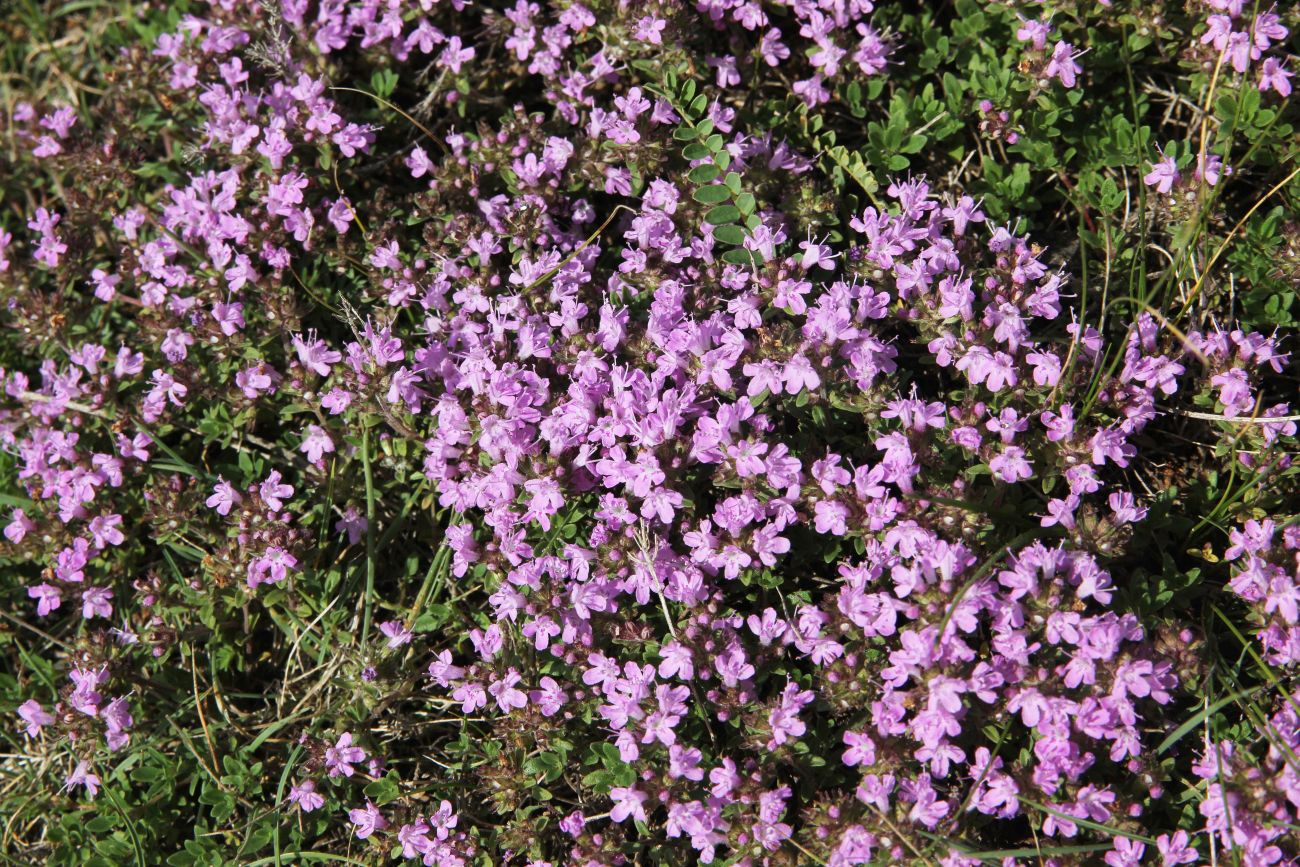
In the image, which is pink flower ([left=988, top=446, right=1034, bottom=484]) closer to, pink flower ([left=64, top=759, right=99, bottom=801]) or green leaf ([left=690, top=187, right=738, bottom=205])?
green leaf ([left=690, top=187, right=738, bottom=205])

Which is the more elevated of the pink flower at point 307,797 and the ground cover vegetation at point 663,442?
the ground cover vegetation at point 663,442

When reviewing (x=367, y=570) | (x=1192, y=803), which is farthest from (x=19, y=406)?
(x=1192, y=803)

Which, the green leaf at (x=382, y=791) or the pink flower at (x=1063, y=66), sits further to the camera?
the pink flower at (x=1063, y=66)

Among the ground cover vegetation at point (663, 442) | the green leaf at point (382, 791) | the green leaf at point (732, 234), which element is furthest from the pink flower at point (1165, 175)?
the green leaf at point (382, 791)

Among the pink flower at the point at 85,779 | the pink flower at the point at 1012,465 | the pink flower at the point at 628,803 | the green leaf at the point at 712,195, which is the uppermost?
the green leaf at the point at 712,195

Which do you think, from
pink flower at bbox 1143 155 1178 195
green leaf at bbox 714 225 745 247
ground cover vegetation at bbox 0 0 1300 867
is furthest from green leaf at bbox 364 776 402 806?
pink flower at bbox 1143 155 1178 195

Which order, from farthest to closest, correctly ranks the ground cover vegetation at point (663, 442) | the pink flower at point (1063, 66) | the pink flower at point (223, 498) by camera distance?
the pink flower at point (223, 498)
the pink flower at point (1063, 66)
the ground cover vegetation at point (663, 442)

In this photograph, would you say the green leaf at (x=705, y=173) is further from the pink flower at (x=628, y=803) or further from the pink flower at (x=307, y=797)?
the pink flower at (x=307, y=797)

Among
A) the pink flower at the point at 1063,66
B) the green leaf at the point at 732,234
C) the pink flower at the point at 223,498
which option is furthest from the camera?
the pink flower at the point at 223,498

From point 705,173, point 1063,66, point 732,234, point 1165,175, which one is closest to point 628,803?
point 732,234
